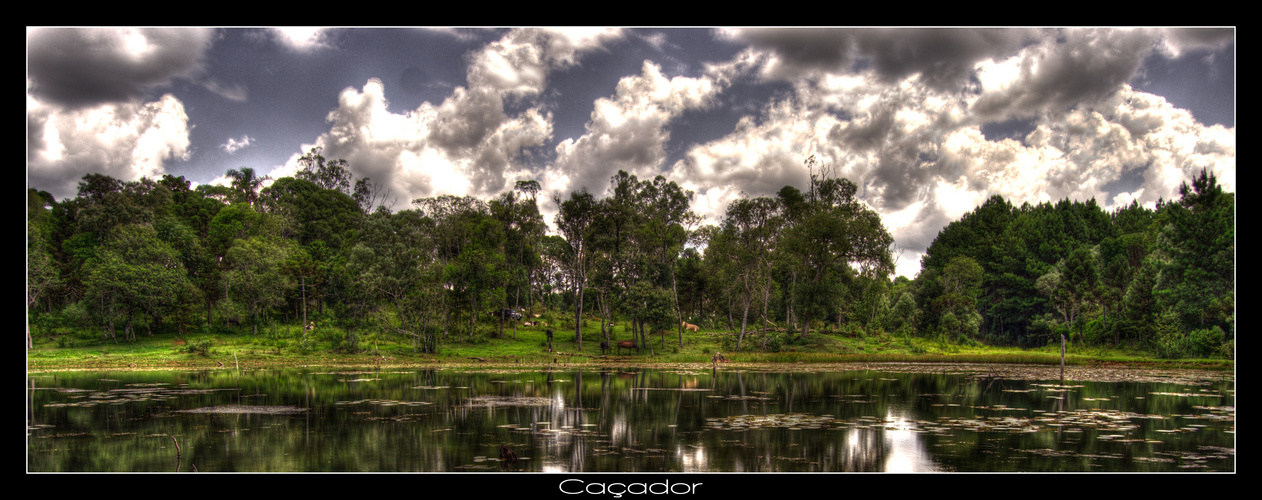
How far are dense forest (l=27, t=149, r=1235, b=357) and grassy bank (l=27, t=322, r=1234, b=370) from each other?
42.3 inches

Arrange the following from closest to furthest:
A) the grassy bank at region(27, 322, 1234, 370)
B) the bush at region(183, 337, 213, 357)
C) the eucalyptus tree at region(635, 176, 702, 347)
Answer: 1. the grassy bank at region(27, 322, 1234, 370)
2. the bush at region(183, 337, 213, 357)
3. the eucalyptus tree at region(635, 176, 702, 347)

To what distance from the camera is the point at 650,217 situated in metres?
48.0

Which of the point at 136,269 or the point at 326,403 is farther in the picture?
the point at 136,269

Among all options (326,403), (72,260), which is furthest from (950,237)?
(72,260)

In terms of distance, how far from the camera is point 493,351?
131 feet

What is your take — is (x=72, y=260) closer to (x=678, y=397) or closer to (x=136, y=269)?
(x=136, y=269)

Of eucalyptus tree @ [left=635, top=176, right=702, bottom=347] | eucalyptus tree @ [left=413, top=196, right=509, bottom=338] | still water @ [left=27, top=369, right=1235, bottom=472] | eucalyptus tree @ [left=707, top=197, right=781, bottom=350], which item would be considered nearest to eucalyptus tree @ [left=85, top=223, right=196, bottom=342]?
still water @ [left=27, top=369, right=1235, bottom=472]

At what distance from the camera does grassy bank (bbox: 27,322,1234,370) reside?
33750 mm

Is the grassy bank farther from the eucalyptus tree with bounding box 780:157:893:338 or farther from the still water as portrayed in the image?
the still water

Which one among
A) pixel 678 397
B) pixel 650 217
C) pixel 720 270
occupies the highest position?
pixel 650 217

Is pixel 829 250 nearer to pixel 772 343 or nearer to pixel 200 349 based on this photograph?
pixel 772 343

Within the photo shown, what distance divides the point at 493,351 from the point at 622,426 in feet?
84.6

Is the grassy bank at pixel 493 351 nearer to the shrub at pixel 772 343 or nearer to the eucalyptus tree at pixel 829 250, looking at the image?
the shrub at pixel 772 343
